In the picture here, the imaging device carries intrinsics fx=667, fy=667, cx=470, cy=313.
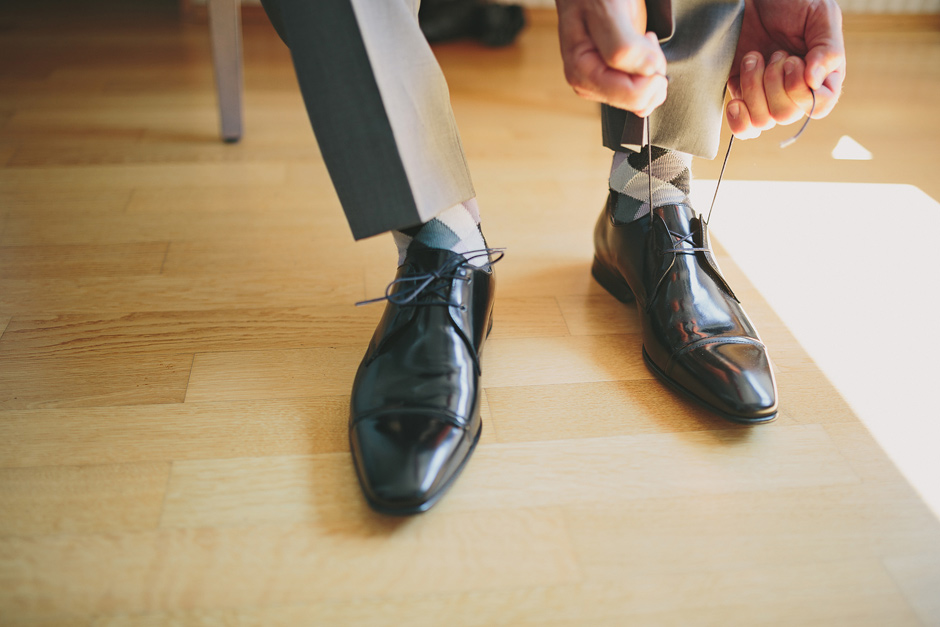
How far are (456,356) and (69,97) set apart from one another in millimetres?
1153

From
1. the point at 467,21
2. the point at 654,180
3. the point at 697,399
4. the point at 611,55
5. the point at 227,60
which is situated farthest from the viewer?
the point at 467,21

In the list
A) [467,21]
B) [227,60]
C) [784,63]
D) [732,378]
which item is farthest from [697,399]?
[467,21]

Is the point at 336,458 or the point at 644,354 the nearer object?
the point at 336,458

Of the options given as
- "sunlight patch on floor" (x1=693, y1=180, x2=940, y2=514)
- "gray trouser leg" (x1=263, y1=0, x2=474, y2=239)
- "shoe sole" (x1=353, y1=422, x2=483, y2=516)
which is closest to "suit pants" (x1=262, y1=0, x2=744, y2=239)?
"gray trouser leg" (x1=263, y1=0, x2=474, y2=239)

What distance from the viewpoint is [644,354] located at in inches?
26.5

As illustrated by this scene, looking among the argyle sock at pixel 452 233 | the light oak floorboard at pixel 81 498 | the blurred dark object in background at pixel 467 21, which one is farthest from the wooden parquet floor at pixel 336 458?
the blurred dark object in background at pixel 467 21

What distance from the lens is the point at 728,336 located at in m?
0.62

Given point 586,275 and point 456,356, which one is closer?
point 456,356

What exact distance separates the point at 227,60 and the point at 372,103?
67 cm

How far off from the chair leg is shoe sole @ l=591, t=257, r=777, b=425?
68 centimetres

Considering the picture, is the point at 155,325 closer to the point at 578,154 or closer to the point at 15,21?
the point at 578,154

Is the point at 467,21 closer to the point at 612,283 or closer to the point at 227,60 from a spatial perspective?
the point at 227,60

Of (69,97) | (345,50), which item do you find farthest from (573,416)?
(69,97)

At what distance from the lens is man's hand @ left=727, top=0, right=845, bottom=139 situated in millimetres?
565
